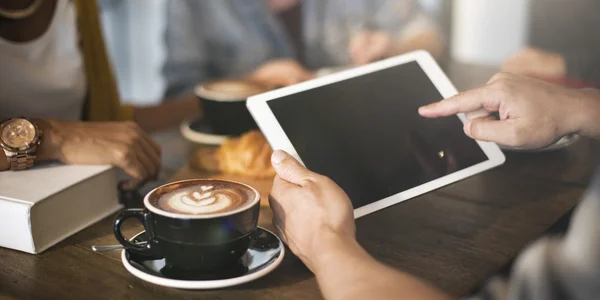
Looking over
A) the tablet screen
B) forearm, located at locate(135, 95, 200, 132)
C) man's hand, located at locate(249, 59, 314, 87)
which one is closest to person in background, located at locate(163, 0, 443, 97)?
man's hand, located at locate(249, 59, 314, 87)

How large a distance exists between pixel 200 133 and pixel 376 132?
52cm

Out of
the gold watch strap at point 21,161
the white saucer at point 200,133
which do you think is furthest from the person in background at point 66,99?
the white saucer at point 200,133

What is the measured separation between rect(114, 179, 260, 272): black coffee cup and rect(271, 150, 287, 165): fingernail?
82 millimetres

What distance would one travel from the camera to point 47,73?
4.84 feet

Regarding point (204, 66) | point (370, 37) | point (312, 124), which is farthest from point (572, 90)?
point (204, 66)

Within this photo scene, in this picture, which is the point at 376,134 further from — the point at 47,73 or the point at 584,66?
the point at 584,66

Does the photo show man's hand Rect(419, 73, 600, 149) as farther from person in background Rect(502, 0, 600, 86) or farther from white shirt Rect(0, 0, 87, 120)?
person in background Rect(502, 0, 600, 86)

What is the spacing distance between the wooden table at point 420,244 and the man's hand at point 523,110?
12cm

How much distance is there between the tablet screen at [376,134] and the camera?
98cm

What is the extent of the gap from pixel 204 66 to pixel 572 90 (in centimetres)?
168

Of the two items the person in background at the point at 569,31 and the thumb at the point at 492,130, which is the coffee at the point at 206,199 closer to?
the thumb at the point at 492,130

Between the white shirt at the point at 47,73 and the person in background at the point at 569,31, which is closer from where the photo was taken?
the white shirt at the point at 47,73

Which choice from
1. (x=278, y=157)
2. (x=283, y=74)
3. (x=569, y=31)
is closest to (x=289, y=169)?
(x=278, y=157)

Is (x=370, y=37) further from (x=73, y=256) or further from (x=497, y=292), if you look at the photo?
(x=497, y=292)
